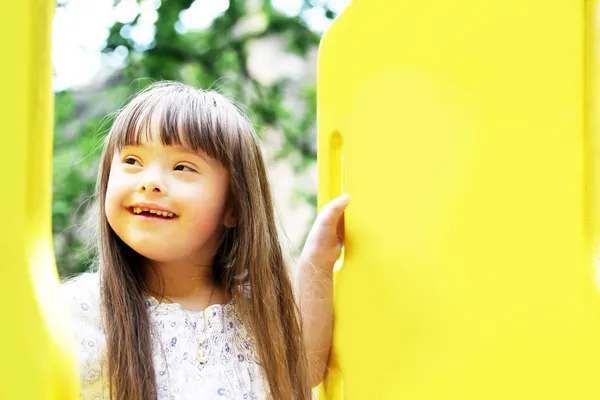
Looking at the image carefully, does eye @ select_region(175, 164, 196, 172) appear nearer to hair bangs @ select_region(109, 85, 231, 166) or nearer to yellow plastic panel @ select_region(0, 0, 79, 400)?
hair bangs @ select_region(109, 85, 231, 166)

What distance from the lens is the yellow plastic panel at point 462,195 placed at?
1162 mm

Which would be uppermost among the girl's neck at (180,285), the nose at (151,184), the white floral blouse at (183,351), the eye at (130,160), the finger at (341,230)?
the eye at (130,160)

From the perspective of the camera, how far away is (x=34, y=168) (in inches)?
38.9

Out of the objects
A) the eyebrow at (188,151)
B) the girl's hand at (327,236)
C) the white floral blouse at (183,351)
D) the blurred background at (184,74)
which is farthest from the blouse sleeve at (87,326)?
the blurred background at (184,74)

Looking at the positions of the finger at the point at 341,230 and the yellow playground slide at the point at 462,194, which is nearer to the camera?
the yellow playground slide at the point at 462,194

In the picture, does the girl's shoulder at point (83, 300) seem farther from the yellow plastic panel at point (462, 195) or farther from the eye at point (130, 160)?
the yellow plastic panel at point (462, 195)

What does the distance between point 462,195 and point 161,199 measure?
42 centimetres

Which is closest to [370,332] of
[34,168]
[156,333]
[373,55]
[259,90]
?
[156,333]

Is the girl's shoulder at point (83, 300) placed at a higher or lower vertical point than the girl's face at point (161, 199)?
lower

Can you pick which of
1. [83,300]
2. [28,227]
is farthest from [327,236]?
[28,227]

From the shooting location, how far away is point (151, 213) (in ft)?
3.95

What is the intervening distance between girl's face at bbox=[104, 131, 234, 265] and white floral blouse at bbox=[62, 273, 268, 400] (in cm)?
9

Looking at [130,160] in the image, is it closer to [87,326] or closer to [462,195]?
[87,326]

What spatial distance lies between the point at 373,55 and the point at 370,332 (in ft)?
1.37
